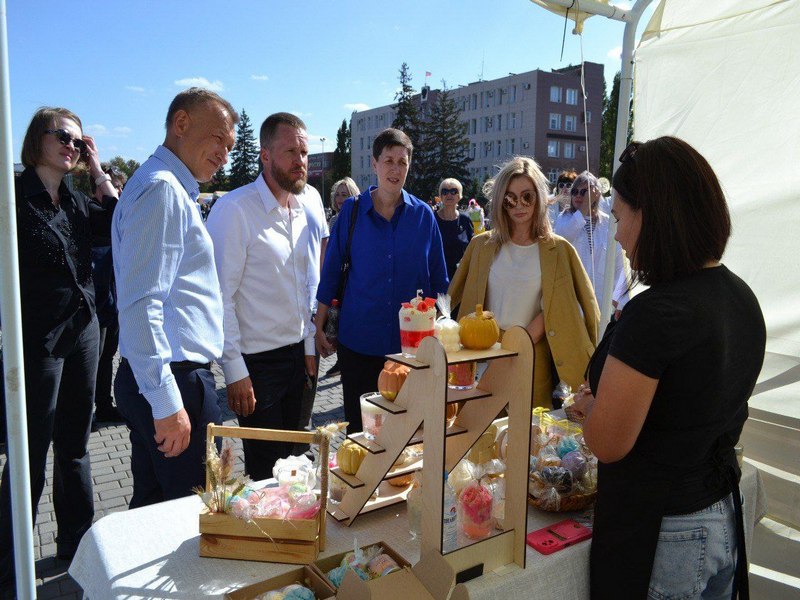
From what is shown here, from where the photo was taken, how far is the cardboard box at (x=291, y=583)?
4.22 feet

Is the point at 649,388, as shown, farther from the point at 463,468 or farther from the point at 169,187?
the point at 169,187

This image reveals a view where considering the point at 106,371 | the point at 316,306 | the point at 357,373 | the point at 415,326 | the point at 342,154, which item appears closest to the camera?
the point at 415,326

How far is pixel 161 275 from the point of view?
1775 millimetres

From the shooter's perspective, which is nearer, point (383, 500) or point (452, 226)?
point (383, 500)

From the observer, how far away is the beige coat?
9.09 ft

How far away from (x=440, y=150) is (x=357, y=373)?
50484 millimetres

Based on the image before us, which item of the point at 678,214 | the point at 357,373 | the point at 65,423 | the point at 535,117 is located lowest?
the point at 65,423

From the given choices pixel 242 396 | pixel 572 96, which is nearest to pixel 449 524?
pixel 242 396

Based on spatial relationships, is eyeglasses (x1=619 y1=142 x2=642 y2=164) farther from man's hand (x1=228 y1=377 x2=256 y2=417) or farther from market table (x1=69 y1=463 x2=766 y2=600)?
man's hand (x1=228 y1=377 x2=256 y2=417)

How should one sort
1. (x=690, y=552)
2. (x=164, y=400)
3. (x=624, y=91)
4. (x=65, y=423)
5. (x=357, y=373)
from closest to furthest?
1. (x=690, y=552)
2. (x=164, y=400)
3. (x=65, y=423)
4. (x=624, y=91)
5. (x=357, y=373)

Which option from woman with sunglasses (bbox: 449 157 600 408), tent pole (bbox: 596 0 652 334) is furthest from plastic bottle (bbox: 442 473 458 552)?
tent pole (bbox: 596 0 652 334)

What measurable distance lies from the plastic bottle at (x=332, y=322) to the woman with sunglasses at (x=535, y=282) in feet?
2.30

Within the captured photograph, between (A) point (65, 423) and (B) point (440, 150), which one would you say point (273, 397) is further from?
(B) point (440, 150)

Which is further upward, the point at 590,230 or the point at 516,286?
the point at 590,230
